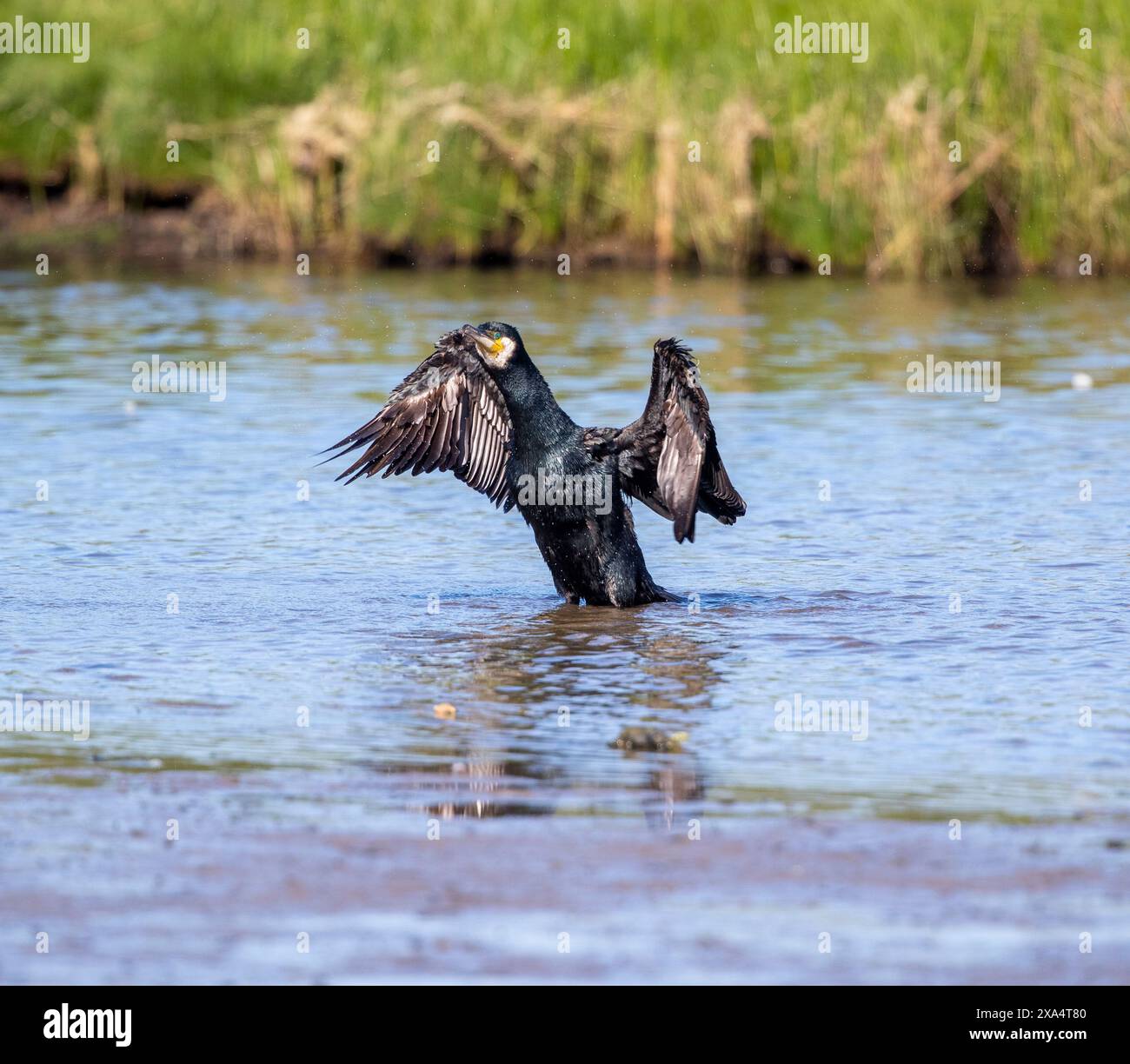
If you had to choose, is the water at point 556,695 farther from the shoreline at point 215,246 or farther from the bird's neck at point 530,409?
the shoreline at point 215,246

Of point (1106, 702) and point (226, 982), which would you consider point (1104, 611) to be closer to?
point (1106, 702)

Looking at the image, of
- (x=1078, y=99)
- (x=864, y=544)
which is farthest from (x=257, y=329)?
(x=864, y=544)

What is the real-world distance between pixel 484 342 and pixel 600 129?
12.0 m

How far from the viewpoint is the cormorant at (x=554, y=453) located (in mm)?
8086

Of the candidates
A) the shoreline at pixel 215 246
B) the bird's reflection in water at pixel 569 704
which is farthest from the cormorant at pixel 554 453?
the shoreline at pixel 215 246

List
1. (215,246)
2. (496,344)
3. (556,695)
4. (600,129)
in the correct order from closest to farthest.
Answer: (556,695)
(496,344)
(600,129)
(215,246)

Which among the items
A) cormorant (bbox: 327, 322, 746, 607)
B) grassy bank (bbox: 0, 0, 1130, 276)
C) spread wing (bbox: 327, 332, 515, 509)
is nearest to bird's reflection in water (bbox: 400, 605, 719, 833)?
cormorant (bbox: 327, 322, 746, 607)

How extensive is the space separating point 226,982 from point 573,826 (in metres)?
1.27

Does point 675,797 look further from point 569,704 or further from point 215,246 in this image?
point 215,246

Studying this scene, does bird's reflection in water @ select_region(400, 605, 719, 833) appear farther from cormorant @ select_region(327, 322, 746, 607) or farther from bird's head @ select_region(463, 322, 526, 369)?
bird's head @ select_region(463, 322, 526, 369)

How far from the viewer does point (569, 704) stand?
22.3 ft

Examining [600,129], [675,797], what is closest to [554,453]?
[675,797]

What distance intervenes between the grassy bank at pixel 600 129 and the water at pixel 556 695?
14.6 feet

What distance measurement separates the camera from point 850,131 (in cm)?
1842
